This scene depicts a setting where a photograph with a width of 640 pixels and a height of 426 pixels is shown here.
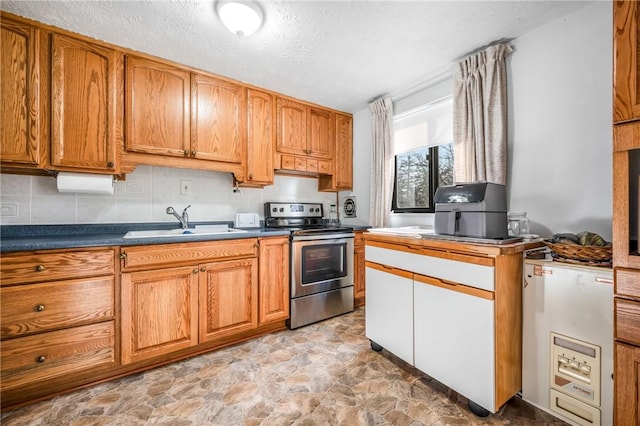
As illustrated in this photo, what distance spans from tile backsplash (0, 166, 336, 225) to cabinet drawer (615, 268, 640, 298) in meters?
2.69

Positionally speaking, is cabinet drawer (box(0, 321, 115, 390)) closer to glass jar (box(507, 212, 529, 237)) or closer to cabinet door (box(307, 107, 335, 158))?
cabinet door (box(307, 107, 335, 158))

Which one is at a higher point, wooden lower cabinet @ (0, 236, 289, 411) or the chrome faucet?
the chrome faucet

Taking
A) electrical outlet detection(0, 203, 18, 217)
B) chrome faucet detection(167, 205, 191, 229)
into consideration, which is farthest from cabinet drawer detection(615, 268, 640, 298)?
electrical outlet detection(0, 203, 18, 217)

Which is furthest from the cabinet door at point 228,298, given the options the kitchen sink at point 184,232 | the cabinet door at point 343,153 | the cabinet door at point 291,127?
the cabinet door at point 343,153

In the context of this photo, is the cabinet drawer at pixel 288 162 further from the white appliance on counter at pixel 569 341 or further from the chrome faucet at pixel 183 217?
the white appliance on counter at pixel 569 341

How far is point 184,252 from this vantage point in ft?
6.61

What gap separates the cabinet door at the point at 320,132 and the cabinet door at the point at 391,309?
1604 millimetres

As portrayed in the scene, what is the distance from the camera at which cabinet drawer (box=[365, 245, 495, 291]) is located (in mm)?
1416

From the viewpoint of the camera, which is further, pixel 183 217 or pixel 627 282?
pixel 183 217

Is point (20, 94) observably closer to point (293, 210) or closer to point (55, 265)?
point (55, 265)

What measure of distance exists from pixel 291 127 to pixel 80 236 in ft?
6.78

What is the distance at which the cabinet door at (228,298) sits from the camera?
2109 millimetres

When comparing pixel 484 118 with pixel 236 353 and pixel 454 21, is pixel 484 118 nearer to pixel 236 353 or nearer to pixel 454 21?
pixel 454 21

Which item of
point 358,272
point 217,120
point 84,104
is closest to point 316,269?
point 358,272
